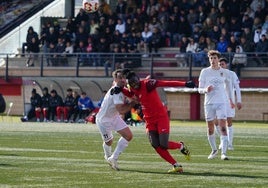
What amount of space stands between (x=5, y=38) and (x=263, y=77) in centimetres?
1488

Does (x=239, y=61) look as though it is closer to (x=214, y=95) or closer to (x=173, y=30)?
(x=173, y=30)

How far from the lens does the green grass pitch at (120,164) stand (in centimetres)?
1636

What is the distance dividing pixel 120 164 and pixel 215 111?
3355 millimetres

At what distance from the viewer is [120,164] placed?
19938 mm

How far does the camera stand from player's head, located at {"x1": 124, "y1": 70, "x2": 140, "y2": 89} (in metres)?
18.4

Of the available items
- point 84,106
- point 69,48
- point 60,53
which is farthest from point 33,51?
point 84,106

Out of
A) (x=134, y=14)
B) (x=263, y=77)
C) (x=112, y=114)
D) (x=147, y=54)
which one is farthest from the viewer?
(x=134, y=14)

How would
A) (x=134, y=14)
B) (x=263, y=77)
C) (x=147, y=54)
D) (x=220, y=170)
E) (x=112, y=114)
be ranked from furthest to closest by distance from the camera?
(x=134, y=14), (x=147, y=54), (x=263, y=77), (x=112, y=114), (x=220, y=170)

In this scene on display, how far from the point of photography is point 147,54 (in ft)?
144

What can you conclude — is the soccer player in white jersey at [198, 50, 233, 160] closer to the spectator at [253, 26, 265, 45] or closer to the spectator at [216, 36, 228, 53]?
the spectator at [216, 36, 228, 53]

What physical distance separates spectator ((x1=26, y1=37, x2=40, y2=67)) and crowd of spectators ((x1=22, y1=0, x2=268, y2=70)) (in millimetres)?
377

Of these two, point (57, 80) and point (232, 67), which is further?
point (57, 80)

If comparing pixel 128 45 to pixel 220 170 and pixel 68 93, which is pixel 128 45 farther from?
pixel 220 170

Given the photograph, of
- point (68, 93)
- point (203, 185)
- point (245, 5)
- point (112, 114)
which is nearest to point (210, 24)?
point (245, 5)
